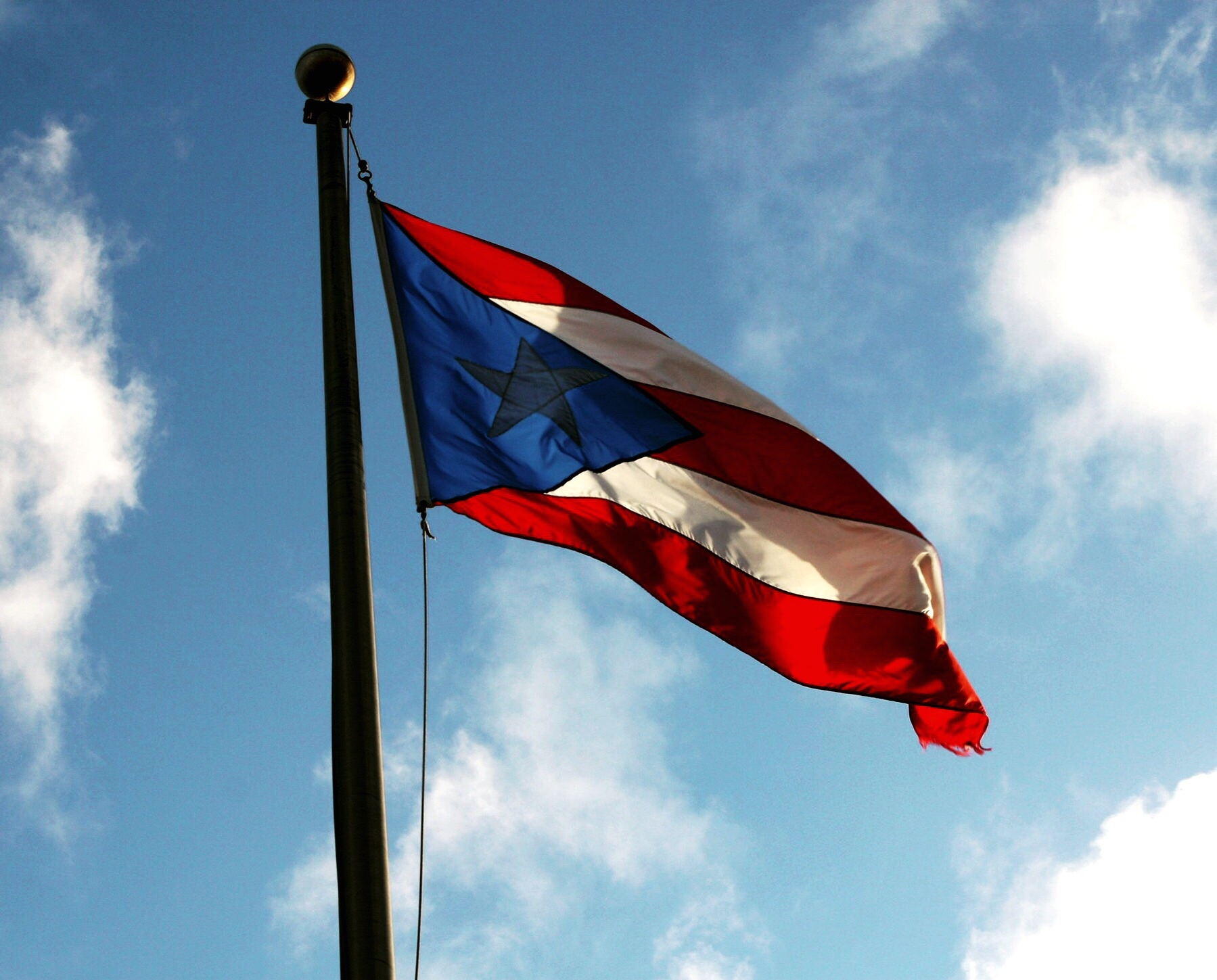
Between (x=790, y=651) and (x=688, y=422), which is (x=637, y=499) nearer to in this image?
(x=688, y=422)

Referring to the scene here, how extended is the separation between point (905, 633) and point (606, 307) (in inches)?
126

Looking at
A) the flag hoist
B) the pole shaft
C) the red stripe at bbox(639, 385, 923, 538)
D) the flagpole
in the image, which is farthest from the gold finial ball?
the red stripe at bbox(639, 385, 923, 538)

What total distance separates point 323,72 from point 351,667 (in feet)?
14.1

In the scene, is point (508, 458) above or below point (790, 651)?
above

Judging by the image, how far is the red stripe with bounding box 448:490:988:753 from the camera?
338 inches

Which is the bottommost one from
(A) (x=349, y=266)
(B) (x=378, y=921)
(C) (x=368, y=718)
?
(B) (x=378, y=921)

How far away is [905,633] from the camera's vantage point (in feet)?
29.2

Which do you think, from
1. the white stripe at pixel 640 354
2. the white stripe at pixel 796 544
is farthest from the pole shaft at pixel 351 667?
the white stripe at pixel 796 544

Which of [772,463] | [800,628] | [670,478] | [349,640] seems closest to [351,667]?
[349,640]

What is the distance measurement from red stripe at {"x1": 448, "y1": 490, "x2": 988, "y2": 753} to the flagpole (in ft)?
6.93

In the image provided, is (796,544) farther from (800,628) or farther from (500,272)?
(500,272)

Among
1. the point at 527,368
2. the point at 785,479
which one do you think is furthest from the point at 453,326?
the point at 785,479

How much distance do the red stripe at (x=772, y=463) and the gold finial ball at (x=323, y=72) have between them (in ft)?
9.43

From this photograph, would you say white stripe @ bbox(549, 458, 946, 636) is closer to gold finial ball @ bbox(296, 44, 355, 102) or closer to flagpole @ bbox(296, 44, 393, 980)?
flagpole @ bbox(296, 44, 393, 980)
